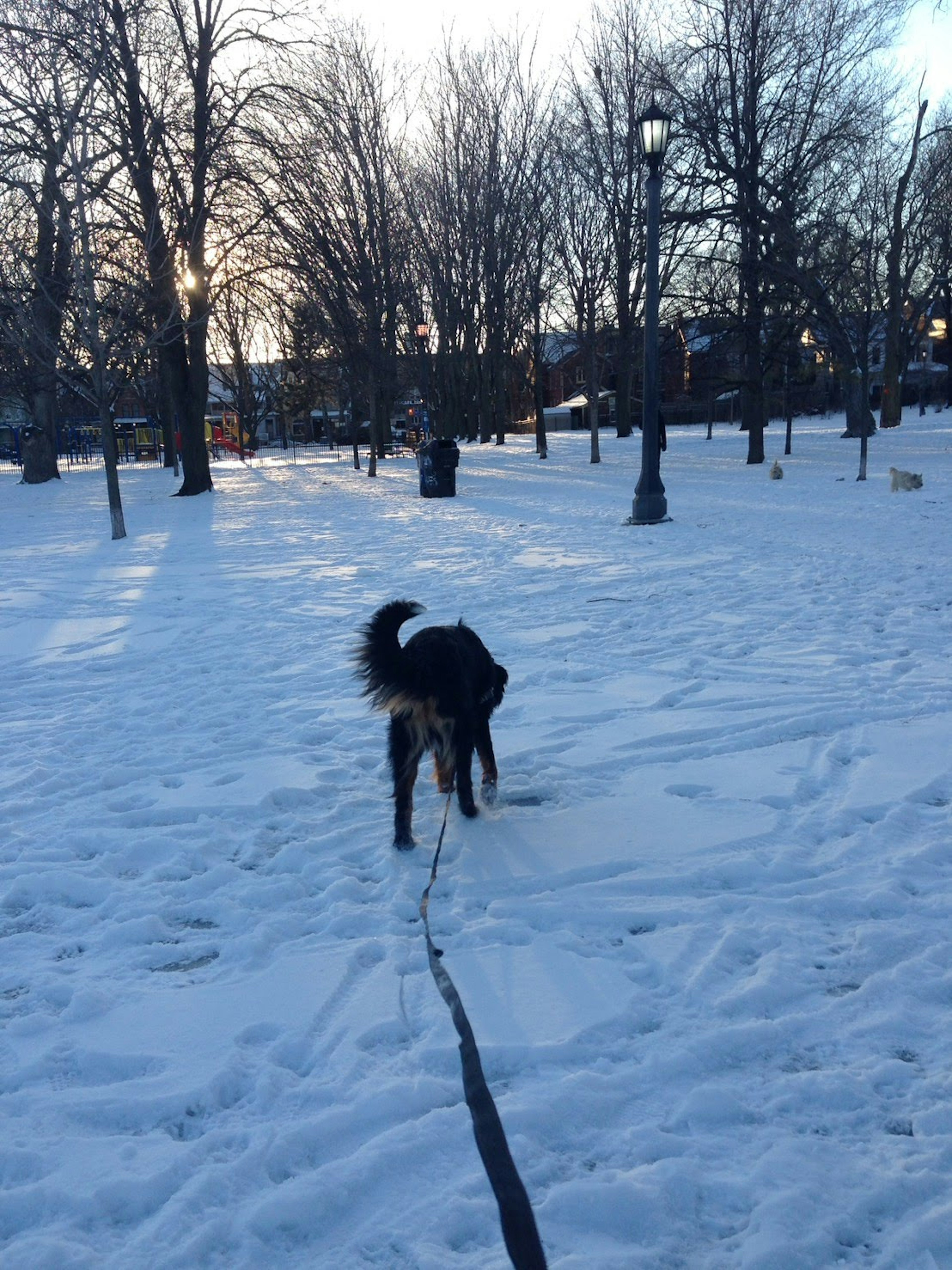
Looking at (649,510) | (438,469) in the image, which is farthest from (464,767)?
(438,469)

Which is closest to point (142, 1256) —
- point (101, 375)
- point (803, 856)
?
A: point (803, 856)

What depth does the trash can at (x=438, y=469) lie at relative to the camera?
805 inches

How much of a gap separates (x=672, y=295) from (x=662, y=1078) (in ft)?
88.1

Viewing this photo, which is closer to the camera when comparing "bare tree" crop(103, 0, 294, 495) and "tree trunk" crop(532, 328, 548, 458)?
"bare tree" crop(103, 0, 294, 495)

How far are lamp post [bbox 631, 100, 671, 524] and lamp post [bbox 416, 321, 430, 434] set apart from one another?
14019 mm

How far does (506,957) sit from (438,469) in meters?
18.1

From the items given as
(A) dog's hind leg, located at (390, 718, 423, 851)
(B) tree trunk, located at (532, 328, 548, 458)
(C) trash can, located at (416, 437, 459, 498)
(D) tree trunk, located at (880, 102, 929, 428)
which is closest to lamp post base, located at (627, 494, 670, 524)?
(C) trash can, located at (416, 437, 459, 498)

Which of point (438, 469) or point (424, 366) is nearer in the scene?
point (438, 469)

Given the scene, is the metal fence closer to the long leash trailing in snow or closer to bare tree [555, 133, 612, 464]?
bare tree [555, 133, 612, 464]

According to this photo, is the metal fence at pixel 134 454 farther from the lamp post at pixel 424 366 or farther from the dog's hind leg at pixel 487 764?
the dog's hind leg at pixel 487 764

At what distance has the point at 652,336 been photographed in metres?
13.1

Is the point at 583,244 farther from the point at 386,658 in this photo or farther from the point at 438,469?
the point at 386,658

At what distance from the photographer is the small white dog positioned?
16203 mm

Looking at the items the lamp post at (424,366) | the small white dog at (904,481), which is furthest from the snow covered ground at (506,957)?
the lamp post at (424,366)
